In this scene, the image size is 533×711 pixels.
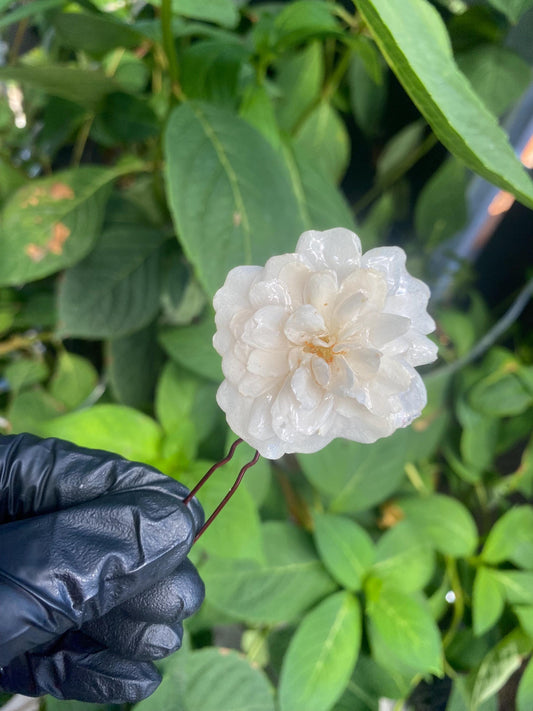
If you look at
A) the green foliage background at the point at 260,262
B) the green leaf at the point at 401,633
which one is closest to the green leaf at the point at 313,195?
the green foliage background at the point at 260,262

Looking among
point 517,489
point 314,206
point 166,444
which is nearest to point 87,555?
point 166,444

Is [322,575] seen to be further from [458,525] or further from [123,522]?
[123,522]

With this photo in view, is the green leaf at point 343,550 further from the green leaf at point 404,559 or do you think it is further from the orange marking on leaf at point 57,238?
the orange marking on leaf at point 57,238

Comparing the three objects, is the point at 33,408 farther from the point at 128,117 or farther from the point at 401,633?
the point at 401,633

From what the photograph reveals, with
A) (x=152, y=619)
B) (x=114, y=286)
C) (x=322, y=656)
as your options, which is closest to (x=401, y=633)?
(x=322, y=656)

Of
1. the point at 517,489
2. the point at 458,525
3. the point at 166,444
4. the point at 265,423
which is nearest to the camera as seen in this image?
the point at 265,423

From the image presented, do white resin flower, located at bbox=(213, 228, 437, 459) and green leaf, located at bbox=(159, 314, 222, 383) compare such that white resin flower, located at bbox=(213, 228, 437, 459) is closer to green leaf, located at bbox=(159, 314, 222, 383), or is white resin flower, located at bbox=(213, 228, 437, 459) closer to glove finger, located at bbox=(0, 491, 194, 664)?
glove finger, located at bbox=(0, 491, 194, 664)

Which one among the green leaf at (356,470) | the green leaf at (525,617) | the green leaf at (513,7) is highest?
the green leaf at (513,7)
